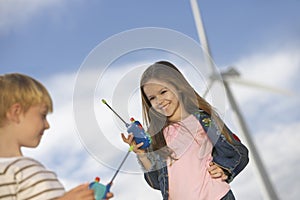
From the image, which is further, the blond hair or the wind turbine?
the wind turbine

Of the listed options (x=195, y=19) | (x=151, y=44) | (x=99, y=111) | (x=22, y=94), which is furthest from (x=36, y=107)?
(x=195, y=19)

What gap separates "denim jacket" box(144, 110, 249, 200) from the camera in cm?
117

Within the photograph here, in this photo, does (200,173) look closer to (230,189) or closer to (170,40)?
(230,189)

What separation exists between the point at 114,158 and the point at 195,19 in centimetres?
258

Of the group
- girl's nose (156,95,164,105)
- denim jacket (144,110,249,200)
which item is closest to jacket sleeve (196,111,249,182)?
denim jacket (144,110,249,200)

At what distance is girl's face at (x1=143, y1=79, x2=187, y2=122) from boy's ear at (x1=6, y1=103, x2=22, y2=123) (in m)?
0.36

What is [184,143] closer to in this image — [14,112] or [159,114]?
[159,114]

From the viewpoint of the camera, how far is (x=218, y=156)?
3.84 feet

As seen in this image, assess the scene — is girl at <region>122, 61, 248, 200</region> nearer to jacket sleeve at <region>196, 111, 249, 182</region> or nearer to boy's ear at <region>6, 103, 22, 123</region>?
jacket sleeve at <region>196, 111, 249, 182</region>

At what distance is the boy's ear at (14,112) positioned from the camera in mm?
882

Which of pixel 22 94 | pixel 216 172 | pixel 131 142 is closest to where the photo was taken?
pixel 22 94

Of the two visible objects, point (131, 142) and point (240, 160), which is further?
point (240, 160)

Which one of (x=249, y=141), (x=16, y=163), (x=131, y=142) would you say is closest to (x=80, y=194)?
(x=16, y=163)

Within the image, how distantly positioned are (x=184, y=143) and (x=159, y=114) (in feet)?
0.32
